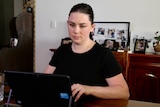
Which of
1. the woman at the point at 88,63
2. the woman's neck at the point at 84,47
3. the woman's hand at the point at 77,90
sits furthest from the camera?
the woman's neck at the point at 84,47

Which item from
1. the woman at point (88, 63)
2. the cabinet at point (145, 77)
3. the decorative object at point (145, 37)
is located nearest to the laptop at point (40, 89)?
the woman at point (88, 63)

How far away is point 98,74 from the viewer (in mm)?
1245

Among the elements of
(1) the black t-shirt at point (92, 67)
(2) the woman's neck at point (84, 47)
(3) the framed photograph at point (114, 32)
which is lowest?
(1) the black t-shirt at point (92, 67)

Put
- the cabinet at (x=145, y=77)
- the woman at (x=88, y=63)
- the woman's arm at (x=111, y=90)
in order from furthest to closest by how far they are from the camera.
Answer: the cabinet at (x=145, y=77) < the woman at (x=88, y=63) < the woman's arm at (x=111, y=90)

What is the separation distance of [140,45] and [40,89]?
191cm

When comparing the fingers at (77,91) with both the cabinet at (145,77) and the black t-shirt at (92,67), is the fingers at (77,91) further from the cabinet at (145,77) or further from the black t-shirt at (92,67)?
the cabinet at (145,77)

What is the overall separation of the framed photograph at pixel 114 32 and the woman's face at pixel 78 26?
1.40 m

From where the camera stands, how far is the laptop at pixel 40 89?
82 cm

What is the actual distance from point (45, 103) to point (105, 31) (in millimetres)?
1952

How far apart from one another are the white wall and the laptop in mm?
A: 1968

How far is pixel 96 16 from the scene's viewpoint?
2822 mm

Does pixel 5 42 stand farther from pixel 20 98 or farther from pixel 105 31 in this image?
pixel 20 98

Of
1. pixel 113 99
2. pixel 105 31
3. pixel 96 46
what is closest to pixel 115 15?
pixel 105 31

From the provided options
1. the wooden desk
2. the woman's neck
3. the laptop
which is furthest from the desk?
the woman's neck
